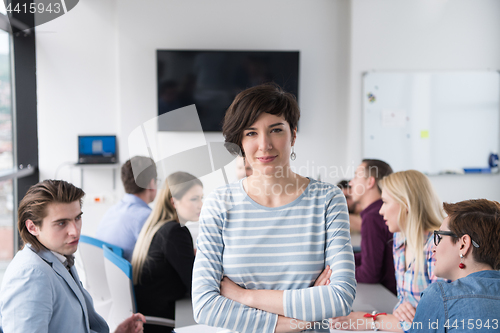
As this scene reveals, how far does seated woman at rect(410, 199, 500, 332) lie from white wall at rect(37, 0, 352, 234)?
303cm

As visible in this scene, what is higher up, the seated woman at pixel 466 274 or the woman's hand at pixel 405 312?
the seated woman at pixel 466 274

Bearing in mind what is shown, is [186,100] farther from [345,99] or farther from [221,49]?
[345,99]

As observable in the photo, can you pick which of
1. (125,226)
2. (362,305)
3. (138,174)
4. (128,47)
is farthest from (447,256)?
(128,47)

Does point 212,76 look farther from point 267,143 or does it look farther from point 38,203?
point 267,143

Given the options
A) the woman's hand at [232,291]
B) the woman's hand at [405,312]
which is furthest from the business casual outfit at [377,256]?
the woman's hand at [232,291]

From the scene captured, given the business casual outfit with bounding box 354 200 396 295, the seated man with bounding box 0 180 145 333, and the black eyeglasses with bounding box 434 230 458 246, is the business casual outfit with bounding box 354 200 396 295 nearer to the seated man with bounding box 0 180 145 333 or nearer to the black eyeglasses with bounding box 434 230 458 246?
the black eyeglasses with bounding box 434 230 458 246

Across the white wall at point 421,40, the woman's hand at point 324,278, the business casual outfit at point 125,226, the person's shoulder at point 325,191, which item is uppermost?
the white wall at point 421,40

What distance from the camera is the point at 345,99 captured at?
4145 millimetres

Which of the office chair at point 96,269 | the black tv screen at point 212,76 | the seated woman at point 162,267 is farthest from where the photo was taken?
the black tv screen at point 212,76

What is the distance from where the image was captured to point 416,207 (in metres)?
1.77

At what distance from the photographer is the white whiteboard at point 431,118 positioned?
159 inches

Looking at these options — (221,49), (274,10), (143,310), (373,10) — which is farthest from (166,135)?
(373,10)

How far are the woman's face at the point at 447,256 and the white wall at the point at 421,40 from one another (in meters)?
2.87

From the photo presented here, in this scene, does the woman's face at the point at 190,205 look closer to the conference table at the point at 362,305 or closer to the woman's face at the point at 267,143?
the conference table at the point at 362,305
